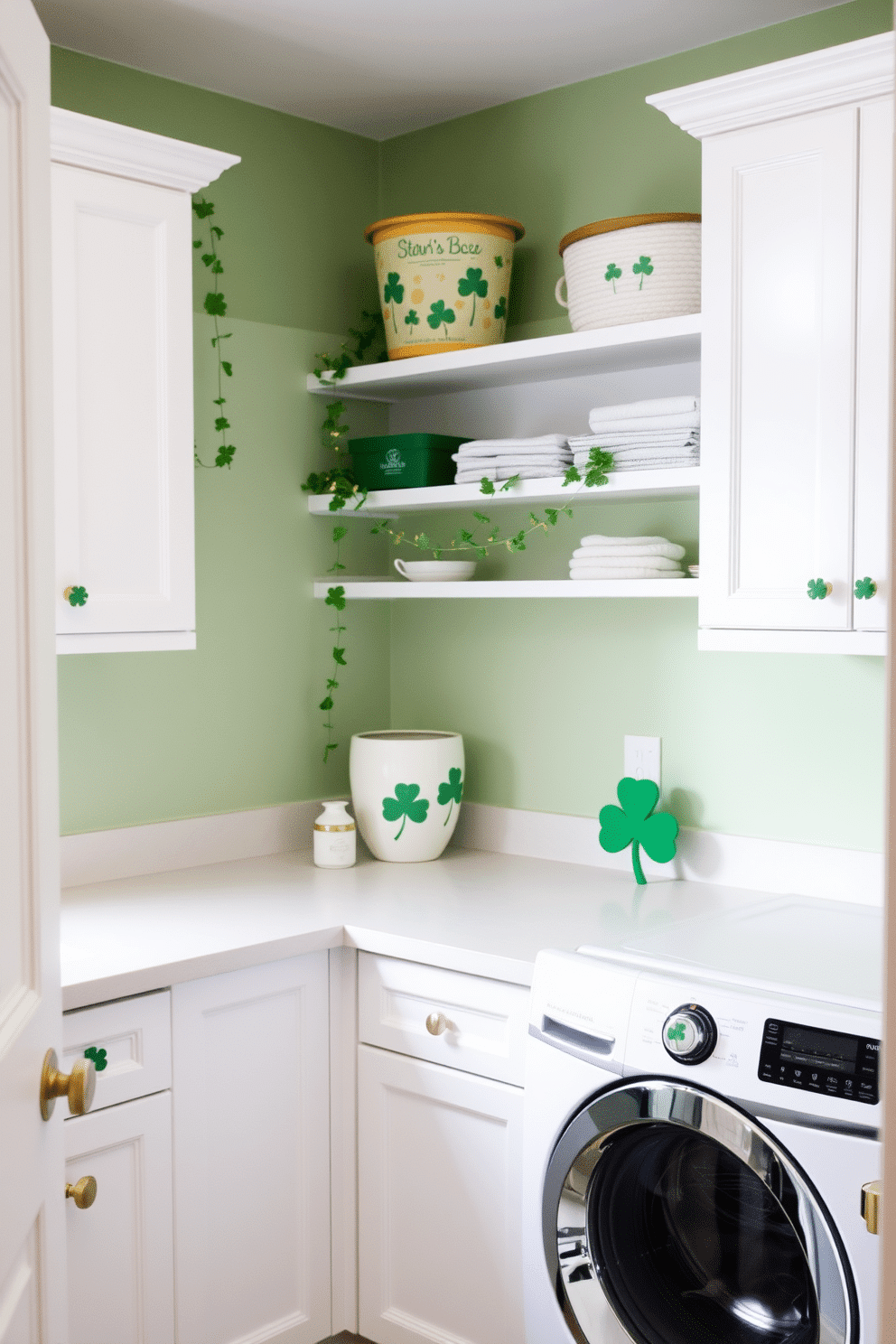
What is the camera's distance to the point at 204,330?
8.98 feet

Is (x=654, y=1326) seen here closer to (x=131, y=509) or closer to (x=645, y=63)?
(x=131, y=509)

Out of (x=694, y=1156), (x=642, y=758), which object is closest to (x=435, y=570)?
(x=642, y=758)

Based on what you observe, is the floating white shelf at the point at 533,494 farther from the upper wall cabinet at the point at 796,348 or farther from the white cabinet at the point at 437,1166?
the white cabinet at the point at 437,1166

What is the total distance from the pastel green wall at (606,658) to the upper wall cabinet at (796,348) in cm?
36

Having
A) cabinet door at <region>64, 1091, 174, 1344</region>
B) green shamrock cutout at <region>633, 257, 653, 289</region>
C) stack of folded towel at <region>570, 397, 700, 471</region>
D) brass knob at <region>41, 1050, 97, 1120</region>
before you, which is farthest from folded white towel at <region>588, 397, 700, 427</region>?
brass knob at <region>41, 1050, 97, 1120</region>

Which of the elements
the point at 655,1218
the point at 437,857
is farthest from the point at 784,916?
the point at 437,857

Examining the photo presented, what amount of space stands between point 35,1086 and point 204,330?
1.89m

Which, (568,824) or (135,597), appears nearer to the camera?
(135,597)

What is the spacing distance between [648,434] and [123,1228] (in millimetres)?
1577

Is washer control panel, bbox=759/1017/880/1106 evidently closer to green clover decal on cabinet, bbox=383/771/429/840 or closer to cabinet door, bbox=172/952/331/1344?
cabinet door, bbox=172/952/331/1344

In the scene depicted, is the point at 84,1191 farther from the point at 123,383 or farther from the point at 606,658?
the point at 606,658

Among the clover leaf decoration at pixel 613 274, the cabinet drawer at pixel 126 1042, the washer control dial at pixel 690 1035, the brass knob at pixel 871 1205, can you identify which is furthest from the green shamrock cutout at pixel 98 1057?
the clover leaf decoration at pixel 613 274

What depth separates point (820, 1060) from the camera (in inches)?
65.8

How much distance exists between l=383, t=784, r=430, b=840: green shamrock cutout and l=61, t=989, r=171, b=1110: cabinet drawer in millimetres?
787
